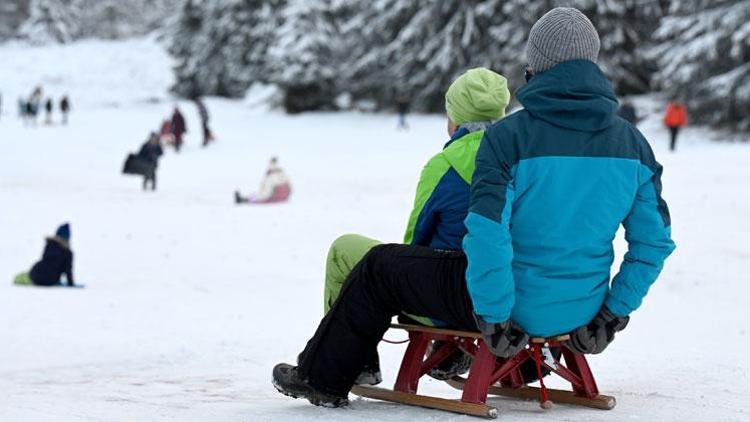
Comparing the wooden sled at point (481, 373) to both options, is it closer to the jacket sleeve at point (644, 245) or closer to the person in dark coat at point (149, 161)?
the jacket sleeve at point (644, 245)

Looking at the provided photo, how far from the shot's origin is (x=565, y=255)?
442 centimetres

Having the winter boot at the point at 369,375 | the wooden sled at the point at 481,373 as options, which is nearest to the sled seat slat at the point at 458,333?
the wooden sled at the point at 481,373

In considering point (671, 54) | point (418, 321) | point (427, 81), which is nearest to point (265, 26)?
point (427, 81)

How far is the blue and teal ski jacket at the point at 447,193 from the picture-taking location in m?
4.70

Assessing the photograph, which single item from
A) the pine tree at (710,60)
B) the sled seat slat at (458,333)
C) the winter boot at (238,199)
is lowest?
the winter boot at (238,199)

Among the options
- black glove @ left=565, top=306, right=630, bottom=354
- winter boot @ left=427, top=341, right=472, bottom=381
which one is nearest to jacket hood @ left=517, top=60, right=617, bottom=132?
black glove @ left=565, top=306, right=630, bottom=354

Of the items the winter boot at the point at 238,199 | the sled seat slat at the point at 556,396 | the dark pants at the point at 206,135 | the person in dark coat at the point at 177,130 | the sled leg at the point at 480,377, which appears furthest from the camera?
the dark pants at the point at 206,135

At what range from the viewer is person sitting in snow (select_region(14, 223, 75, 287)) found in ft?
43.0

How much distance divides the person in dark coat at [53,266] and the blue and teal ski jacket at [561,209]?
9669mm

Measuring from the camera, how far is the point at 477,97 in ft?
16.2

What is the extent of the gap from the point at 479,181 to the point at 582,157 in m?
0.44

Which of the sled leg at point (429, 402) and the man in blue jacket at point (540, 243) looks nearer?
the man in blue jacket at point (540, 243)

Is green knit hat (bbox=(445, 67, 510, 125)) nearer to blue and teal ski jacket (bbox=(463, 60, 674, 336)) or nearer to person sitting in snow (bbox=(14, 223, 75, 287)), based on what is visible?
blue and teal ski jacket (bbox=(463, 60, 674, 336))

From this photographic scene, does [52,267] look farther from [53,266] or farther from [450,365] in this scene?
[450,365]
